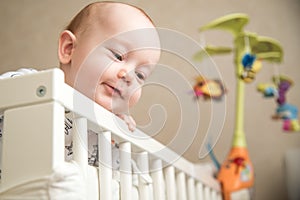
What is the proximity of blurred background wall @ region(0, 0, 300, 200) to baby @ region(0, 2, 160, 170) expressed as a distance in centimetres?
45

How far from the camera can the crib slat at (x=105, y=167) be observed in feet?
1.47

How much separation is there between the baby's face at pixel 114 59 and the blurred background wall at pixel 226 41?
1.57 feet

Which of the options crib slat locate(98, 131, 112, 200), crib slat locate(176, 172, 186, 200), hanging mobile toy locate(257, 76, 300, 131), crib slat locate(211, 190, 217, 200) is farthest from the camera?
hanging mobile toy locate(257, 76, 300, 131)

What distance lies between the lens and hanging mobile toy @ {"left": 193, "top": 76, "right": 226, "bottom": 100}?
1151mm

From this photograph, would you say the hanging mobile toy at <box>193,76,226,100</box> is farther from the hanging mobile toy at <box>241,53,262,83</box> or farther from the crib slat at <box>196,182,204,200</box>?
the crib slat at <box>196,182,204,200</box>

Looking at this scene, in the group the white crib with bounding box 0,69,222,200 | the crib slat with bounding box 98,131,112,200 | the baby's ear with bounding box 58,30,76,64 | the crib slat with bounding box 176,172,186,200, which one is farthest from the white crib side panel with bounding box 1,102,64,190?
the crib slat with bounding box 176,172,186,200

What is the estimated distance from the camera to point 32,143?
0.35m

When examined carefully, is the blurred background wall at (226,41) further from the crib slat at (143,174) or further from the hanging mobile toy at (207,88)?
the crib slat at (143,174)

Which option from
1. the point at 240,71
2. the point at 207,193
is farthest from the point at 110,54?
the point at 240,71

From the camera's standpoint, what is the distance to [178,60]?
1300 millimetres

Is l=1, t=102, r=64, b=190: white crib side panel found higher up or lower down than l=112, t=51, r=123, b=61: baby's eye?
lower down

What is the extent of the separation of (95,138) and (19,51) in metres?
0.71

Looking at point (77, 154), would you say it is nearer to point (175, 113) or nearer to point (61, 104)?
point (61, 104)

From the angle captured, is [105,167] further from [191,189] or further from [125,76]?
[191,189]
